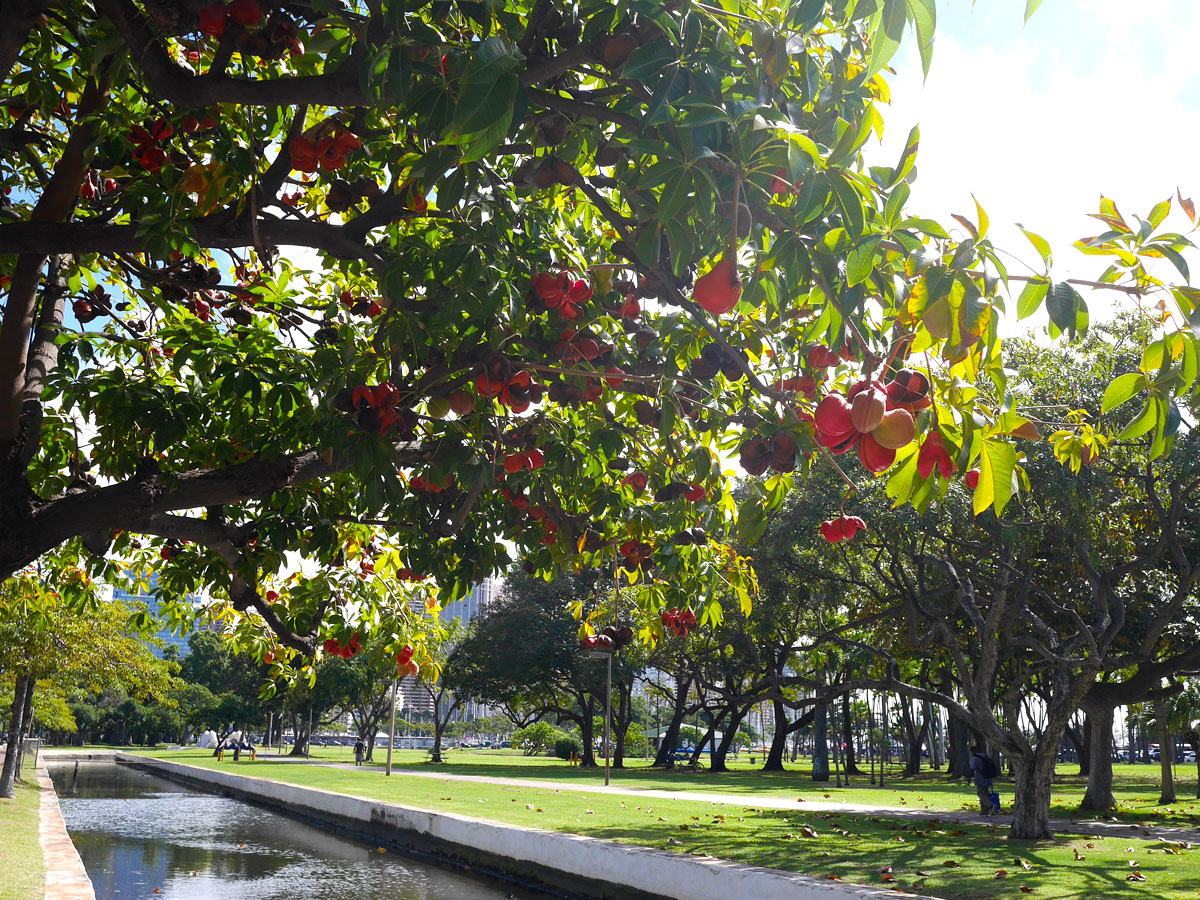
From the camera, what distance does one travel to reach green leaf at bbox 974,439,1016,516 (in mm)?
2225

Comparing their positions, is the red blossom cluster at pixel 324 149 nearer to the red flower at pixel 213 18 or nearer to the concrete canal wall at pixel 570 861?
the red flower at pixel 213 18

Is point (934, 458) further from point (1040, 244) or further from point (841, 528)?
point (841, 528)

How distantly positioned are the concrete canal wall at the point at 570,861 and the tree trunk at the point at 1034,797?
230 inches

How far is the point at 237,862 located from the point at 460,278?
1285 centimetres

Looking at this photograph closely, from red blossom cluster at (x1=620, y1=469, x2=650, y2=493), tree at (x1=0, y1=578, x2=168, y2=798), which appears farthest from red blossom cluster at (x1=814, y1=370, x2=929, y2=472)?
tree at (x1=0, y1=578, x2=168, y2=798)

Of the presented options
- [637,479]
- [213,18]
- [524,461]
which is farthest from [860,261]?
[637,479]

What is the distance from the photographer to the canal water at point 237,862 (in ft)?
36.3

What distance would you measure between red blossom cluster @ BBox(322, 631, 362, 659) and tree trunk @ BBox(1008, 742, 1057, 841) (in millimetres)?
10135

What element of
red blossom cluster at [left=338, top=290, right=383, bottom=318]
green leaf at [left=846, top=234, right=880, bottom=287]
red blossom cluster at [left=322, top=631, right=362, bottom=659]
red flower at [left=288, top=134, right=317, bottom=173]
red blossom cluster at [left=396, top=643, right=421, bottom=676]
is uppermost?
red flower at [left=288, top=134, right=317, bottom=173]

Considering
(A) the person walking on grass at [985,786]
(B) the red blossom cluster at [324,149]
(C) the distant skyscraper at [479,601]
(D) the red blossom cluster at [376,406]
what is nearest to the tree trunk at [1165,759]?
(A) the person walking on grass at [985,786]

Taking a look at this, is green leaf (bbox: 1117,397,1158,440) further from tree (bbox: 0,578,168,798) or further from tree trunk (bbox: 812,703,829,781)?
tree trunk (bbox: 812,703,829,781)

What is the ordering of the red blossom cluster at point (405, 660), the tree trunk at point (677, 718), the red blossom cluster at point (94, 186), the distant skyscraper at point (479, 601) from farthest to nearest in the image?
the tree trunk at point (677, 718)
the red blossom cluster at point (405, 660)
the distant skyscraper at point (479, 601)
the red blossom cluster at point (94, 186)

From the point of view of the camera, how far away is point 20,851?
32.5 feet

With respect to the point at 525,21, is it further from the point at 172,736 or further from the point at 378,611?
the point at 172,736
